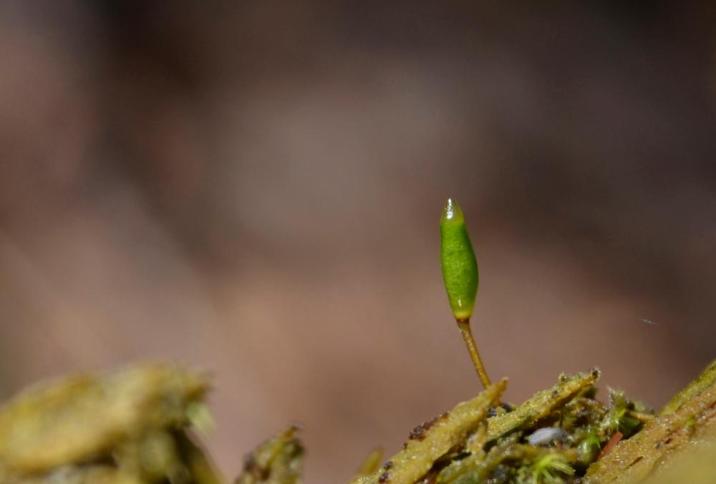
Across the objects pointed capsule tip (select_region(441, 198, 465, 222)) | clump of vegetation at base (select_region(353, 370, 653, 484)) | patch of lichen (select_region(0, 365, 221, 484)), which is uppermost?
pointed capsule tip (select_region(441, 198, 465, 222))

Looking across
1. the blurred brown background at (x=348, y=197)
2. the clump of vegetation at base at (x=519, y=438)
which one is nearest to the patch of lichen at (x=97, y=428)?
the clump of vegetation at base at (x=519, y=438)

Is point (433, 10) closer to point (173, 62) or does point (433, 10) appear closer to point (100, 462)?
point (173, 62)

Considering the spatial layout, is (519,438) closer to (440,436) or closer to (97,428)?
(440,436)

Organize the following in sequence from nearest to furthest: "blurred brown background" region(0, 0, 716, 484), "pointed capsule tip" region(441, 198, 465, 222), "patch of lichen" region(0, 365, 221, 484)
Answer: "patch of lichen" region(0, 365, 221, 484) < "pointed capsule tip" region(441, 198, 465, 222) < "blurred brown background" region(0, 0, 716, 484)

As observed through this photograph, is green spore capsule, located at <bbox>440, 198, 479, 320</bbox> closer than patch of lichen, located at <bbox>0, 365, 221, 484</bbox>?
No

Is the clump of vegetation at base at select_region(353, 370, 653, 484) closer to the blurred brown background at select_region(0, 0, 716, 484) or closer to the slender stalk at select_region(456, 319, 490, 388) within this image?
the slender stalk at select_region(456, 319, 490, 388)

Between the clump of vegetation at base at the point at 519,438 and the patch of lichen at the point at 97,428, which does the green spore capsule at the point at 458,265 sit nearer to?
the clump of vegetation at base at the point at 519,438

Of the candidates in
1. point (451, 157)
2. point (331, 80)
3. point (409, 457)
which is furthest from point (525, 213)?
point (409, 457)

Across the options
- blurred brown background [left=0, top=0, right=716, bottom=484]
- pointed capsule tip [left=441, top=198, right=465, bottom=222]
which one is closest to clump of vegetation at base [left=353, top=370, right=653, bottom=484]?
pointed capsule tip [left=441, top=198, right=465, bottom=222]
